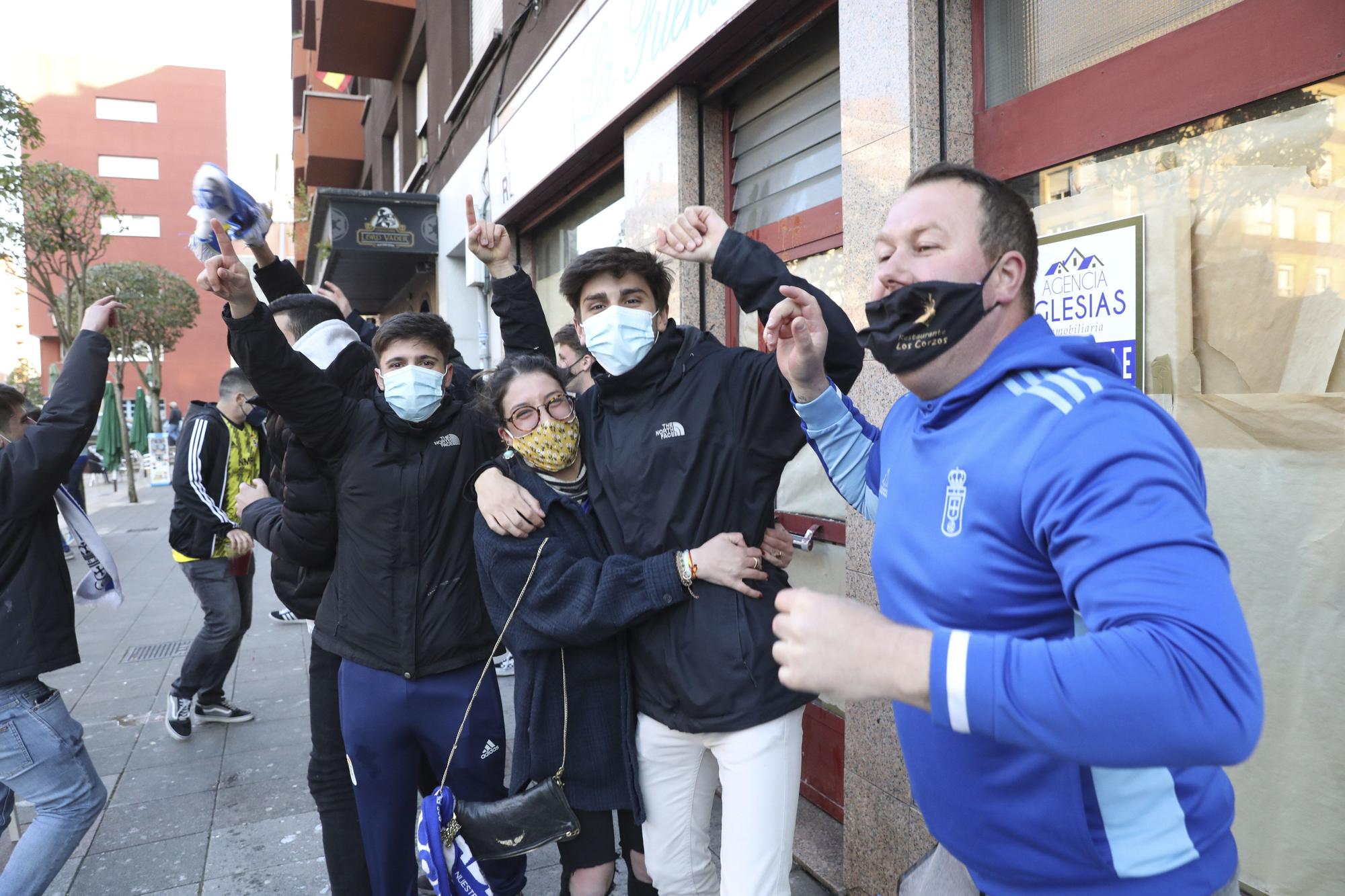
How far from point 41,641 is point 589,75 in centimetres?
479

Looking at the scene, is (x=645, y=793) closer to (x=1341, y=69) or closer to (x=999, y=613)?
(x=999, y=613)

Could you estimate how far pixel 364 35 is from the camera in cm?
1370

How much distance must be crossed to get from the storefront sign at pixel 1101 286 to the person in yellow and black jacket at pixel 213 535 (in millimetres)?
4526

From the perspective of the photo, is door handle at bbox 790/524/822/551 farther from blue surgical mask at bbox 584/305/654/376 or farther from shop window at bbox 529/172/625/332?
shop window at bbox 529/172/625/332

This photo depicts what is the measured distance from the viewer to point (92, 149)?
46.6 metres

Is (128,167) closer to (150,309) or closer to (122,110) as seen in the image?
(122,110)

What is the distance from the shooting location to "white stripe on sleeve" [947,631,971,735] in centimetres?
100

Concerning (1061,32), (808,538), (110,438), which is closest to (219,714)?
(808,538)

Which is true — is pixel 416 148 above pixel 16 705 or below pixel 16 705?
above

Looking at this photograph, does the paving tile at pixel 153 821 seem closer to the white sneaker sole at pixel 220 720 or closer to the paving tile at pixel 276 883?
the paving tile at pixel 276 883

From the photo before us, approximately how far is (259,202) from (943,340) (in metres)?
2.93

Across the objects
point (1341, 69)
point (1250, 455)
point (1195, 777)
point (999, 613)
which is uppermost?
point (1341, 69)

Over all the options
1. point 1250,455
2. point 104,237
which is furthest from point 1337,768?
point 104,237

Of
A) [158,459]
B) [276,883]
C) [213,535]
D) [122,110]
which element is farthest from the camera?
[122,110]
